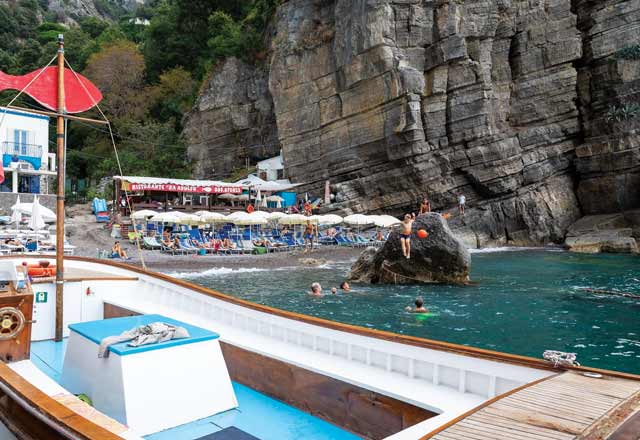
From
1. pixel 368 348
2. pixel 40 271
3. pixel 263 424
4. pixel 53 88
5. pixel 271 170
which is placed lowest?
pixel 263 424

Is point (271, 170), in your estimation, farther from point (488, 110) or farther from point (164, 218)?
point (488, 110)

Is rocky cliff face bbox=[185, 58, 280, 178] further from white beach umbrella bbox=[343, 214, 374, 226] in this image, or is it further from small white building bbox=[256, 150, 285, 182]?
white beach umbrella bbox=[343, 214, 374, 226]

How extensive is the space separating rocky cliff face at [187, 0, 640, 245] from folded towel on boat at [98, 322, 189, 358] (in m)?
32.9

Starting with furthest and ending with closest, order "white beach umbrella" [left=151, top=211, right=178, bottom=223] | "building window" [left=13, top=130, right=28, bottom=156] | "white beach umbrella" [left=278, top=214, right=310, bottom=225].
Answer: "building window" [left=13, top=130, right=28, bottom=156] → "white beach umbrella" [left=278, top=214, right=310, bottom=225] → "white beach umbrella" [left=151, top=211, right=178, bottom=223]

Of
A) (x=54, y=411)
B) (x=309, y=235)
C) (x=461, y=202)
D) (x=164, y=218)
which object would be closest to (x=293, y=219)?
(x=309, y=235)

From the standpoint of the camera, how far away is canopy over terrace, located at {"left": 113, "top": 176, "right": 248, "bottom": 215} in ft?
111

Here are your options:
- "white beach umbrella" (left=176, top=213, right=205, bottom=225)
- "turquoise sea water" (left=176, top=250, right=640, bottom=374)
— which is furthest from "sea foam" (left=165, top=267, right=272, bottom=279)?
"white beach umbrella" (left=176, top=213, right=205, bottom=225)

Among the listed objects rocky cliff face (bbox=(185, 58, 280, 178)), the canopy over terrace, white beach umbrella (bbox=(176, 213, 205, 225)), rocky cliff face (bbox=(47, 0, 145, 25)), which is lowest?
white beach umbrella (bbox=(176, 213, 205, 225))

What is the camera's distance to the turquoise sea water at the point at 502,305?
431 inches

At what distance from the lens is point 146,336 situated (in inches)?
173

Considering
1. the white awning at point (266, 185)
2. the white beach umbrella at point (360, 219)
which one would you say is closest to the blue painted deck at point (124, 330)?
the white beach umbrella at point (360, 219)

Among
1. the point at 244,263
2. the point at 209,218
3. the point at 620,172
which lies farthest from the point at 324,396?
the point at 620,172

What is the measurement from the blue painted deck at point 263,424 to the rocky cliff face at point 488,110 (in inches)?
1287

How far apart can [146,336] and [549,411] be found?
3.35 meters
